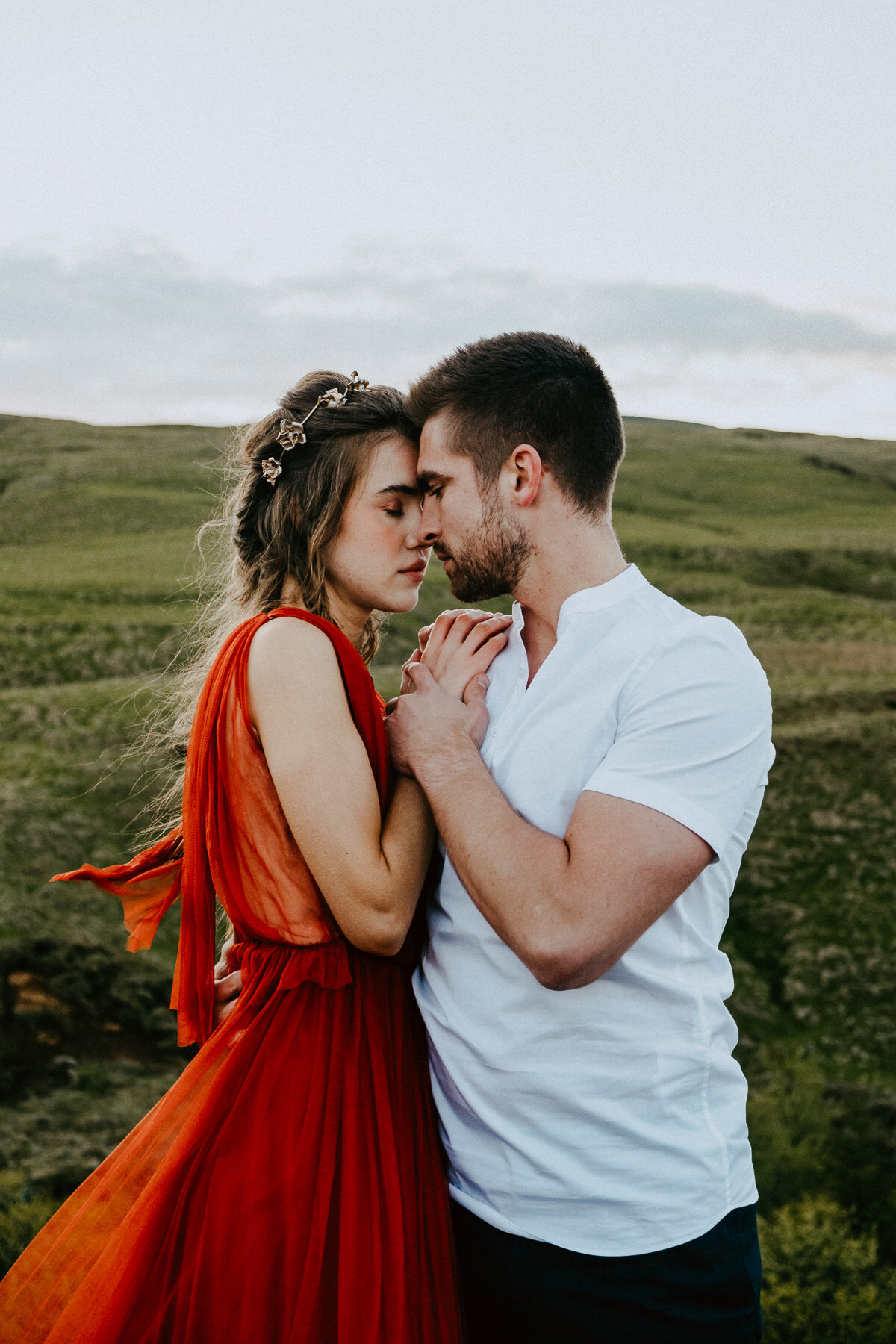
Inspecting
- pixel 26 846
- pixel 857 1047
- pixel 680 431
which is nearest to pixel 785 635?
pixel 857 1047

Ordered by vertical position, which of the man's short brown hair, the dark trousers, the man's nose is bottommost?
the dark trousers

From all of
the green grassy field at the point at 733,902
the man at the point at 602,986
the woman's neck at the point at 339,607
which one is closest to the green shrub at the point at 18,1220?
the green grassy field at the point at 733,902

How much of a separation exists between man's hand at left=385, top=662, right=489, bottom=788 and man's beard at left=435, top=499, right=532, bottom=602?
322mm

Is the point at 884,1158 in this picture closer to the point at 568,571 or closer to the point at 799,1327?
the point at 799,1327

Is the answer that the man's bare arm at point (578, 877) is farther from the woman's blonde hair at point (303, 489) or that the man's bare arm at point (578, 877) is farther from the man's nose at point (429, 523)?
the woman's blonde hair at point (303, 489)

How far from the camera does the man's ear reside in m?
3.30

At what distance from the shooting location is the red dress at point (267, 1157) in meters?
2.77

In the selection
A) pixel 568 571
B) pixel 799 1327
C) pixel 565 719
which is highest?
pixel 568 571

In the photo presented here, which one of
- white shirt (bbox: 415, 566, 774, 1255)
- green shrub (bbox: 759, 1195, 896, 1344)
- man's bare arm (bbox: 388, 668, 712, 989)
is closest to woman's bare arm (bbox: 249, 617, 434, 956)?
white shirt (bbox: 415, 566, 774, 1255)

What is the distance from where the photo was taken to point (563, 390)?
332 centimetres

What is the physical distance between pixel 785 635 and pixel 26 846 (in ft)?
73.1

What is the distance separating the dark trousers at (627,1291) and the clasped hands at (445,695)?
54.4 inches

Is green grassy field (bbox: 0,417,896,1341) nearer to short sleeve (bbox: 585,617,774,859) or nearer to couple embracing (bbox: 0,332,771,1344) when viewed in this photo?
couple embracing (bbox: 0,332,771,1344)

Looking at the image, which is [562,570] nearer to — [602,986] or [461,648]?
[461,648]
